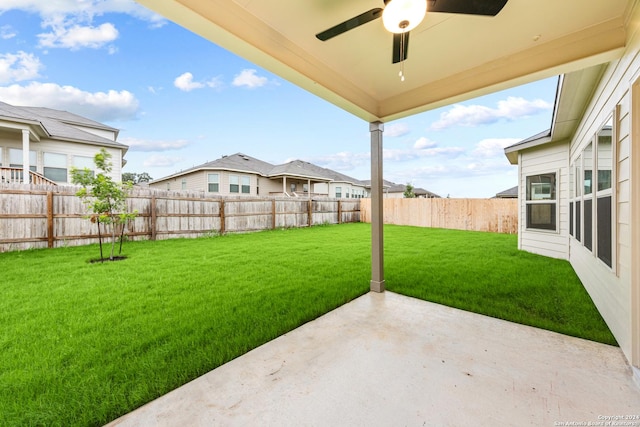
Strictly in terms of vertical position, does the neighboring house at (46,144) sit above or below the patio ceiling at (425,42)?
above

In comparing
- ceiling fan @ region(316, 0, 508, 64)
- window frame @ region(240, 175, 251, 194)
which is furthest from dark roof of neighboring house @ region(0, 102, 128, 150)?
ceiling fan @ region(316, 0, 508, 64)

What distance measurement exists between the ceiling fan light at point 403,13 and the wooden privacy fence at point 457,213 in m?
10.5

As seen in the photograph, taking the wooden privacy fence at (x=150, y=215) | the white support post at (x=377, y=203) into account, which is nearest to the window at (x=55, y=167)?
the wooden privacy fence at (x=150, y=215)

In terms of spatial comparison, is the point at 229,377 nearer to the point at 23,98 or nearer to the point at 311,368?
the point at 311,368

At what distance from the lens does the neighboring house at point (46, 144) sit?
7191 mm

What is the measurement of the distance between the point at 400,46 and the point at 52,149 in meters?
12.0

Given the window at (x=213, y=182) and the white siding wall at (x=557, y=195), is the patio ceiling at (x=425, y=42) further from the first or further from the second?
the window at (x=213, y=182)

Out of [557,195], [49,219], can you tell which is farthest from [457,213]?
[49,219]

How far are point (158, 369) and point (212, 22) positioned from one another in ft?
7.54

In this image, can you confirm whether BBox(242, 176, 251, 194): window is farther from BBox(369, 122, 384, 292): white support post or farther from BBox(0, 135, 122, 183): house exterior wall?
BBox(369, 122, 384, 292): white support post

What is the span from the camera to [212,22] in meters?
1.61

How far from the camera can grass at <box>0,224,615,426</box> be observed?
1.59 m

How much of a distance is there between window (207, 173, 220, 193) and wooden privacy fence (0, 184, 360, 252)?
468 cm

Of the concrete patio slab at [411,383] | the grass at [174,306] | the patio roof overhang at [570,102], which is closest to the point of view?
the concrete patio slab at [411,383]
